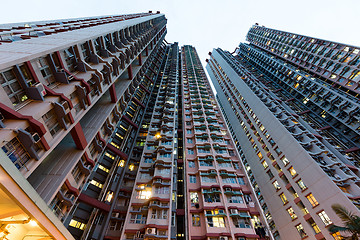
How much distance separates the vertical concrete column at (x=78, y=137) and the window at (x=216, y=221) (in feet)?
70.5

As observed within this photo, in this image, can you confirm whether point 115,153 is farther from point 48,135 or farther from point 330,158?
point 330,158

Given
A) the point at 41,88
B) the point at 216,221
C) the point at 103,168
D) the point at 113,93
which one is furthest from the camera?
the point at 103,168

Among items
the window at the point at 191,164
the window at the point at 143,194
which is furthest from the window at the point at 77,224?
the window at the point at 191,164

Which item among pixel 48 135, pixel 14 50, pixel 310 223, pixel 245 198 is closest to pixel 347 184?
pixel 310 223

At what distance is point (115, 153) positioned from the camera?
91.8ft

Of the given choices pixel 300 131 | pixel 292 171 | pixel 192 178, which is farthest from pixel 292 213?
pixel 192 178

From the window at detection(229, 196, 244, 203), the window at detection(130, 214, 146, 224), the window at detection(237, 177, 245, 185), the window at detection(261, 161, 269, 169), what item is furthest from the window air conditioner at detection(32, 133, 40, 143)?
the window at detection(261, 161, 269, 169)

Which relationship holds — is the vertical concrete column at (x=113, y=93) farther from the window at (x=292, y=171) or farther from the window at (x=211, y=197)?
the window at (x=292, y=171)

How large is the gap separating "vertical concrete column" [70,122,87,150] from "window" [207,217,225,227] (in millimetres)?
21481

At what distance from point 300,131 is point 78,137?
1728 inches

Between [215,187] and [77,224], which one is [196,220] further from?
[77,224]

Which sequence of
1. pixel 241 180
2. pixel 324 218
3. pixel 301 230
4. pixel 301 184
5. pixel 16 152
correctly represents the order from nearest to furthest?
1. pixel 16 152
2. pixel 324 218
3. pixel 301 230
4. pixel 301 184
5. pixel 241 180

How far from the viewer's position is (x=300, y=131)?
117ft

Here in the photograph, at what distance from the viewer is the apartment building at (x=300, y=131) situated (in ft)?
85.3
